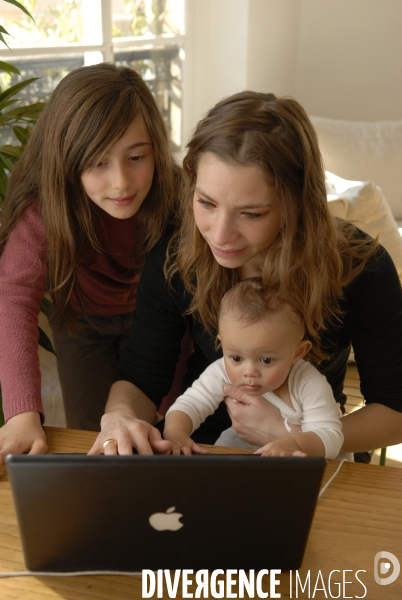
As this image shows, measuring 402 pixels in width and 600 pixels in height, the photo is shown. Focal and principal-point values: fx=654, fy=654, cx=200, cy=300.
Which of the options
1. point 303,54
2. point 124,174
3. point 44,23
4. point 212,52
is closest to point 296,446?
point 124,174

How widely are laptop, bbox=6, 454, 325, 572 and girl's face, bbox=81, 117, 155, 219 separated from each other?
34.2 inches

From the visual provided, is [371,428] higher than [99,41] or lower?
lower

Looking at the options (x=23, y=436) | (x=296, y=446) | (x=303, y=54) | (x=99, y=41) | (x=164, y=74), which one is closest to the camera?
(x=296, y=446)

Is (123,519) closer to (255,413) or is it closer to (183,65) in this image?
(255,413)

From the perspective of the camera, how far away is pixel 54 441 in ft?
3.90

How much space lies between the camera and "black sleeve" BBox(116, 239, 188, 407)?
1.47 meters

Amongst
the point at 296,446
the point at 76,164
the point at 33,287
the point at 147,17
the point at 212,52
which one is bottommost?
the point at 296,446

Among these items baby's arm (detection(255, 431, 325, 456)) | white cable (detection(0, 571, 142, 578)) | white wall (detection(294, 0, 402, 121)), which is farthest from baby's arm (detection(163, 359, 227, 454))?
white wall (detection(294, 0, 402, 121))

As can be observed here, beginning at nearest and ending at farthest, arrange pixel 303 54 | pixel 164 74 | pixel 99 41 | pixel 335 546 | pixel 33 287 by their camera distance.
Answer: pixel 335 546, pixel 33 287, pixel 99 41, pixel 164 74, pixel 303 54

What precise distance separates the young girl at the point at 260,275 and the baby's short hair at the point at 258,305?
0.02m

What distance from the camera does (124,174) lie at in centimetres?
152

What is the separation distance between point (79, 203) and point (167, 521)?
3.24 feet

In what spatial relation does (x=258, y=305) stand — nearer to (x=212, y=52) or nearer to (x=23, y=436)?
(x=23, y=436)

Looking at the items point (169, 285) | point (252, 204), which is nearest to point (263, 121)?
point (252, 204)
